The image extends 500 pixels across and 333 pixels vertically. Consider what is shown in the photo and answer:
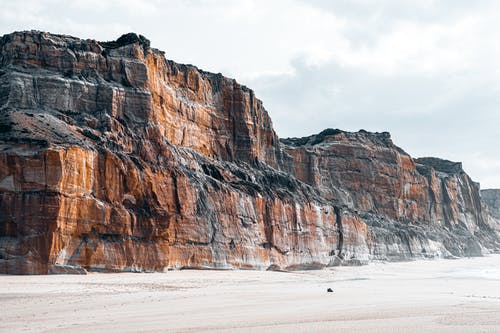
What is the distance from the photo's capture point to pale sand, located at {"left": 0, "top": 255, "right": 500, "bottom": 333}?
15.7 meters

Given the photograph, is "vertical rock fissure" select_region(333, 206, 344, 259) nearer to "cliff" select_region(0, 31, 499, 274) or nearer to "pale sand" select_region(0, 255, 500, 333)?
"cliff" select_region(0, 31, 499, 274)

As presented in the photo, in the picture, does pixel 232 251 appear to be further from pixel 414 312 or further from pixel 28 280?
pixel 414 312

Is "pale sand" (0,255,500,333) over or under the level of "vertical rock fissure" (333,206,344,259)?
under

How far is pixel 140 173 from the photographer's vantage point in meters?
36.3

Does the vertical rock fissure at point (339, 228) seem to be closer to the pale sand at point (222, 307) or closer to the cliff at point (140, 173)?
the cliff at point (140, 173)

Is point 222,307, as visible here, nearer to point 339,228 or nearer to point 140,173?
point 140,173

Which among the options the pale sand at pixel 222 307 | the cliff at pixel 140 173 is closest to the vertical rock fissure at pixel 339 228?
the cliff at pixel 140 173

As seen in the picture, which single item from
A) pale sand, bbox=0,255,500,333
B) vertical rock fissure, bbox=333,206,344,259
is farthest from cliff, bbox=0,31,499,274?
pale sand, bbox=0,255,500,333

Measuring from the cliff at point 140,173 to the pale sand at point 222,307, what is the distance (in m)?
3.45

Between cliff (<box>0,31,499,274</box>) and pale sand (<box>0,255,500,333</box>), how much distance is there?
3447 millimetres

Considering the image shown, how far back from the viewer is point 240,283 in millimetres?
31844

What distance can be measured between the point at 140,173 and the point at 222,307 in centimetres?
1755

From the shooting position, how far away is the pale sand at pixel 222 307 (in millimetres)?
15695

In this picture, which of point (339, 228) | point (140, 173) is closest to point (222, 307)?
point (140, 173)
